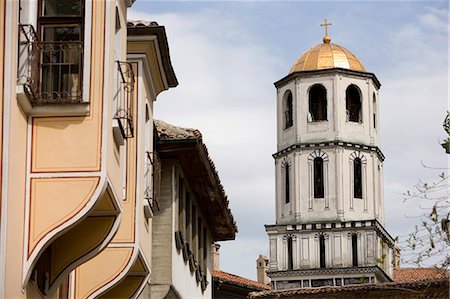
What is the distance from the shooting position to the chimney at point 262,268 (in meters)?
93.0

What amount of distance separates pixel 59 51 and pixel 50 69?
0.21 m

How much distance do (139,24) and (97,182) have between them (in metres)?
6.91

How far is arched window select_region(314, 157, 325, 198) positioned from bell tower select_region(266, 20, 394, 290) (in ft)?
0.18

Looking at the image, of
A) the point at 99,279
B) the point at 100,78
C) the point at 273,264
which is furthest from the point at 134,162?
the point at 273,264

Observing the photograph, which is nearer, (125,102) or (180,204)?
(125,102)

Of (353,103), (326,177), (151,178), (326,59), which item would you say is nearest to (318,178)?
(326,177)

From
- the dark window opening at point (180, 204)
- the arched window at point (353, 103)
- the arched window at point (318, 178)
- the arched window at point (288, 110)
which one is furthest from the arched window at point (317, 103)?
the dark window opening at point (180, 204)

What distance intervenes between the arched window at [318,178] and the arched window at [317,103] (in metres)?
2.42

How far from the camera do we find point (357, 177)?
86.1 metres

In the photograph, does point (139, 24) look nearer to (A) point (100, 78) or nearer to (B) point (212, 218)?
(A) point (100, 78)

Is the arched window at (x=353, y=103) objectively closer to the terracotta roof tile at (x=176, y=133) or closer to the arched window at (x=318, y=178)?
the arched window at (x=318, y=178)

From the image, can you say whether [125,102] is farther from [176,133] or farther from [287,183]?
[287,183]

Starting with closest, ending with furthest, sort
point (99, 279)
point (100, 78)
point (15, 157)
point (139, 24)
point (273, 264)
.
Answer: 1. point (15, 157)
2. point (100, 78)
3. point (99, 279)
4. point (139, 24)
5. point (273, 264)

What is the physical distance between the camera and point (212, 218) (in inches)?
1342
